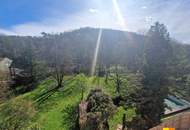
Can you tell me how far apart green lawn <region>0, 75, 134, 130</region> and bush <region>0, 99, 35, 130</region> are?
113 cm

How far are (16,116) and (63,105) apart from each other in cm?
821

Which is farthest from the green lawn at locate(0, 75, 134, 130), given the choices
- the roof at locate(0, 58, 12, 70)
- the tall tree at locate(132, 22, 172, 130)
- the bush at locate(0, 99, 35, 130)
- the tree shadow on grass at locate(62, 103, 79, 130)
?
the roof at locate(0, 58, 12, 70)

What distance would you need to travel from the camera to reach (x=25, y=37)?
79.8 meters

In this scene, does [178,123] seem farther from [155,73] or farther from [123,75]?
[123,75]

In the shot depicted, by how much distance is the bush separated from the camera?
18516mm

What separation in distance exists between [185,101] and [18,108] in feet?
68.3

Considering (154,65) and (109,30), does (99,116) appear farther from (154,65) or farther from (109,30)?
(109,30)

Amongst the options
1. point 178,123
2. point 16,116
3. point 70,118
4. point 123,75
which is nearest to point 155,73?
point 70,118

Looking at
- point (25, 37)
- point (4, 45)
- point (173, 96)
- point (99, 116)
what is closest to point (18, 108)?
point (99, 116)

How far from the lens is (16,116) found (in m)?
19.3

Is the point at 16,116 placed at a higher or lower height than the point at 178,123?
lower

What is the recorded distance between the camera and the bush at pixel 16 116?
60.7ft

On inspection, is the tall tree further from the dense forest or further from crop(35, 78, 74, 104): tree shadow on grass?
crop(35, 78, 74, 104): tree shadow on grass

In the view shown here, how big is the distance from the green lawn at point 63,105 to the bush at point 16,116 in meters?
1.13
